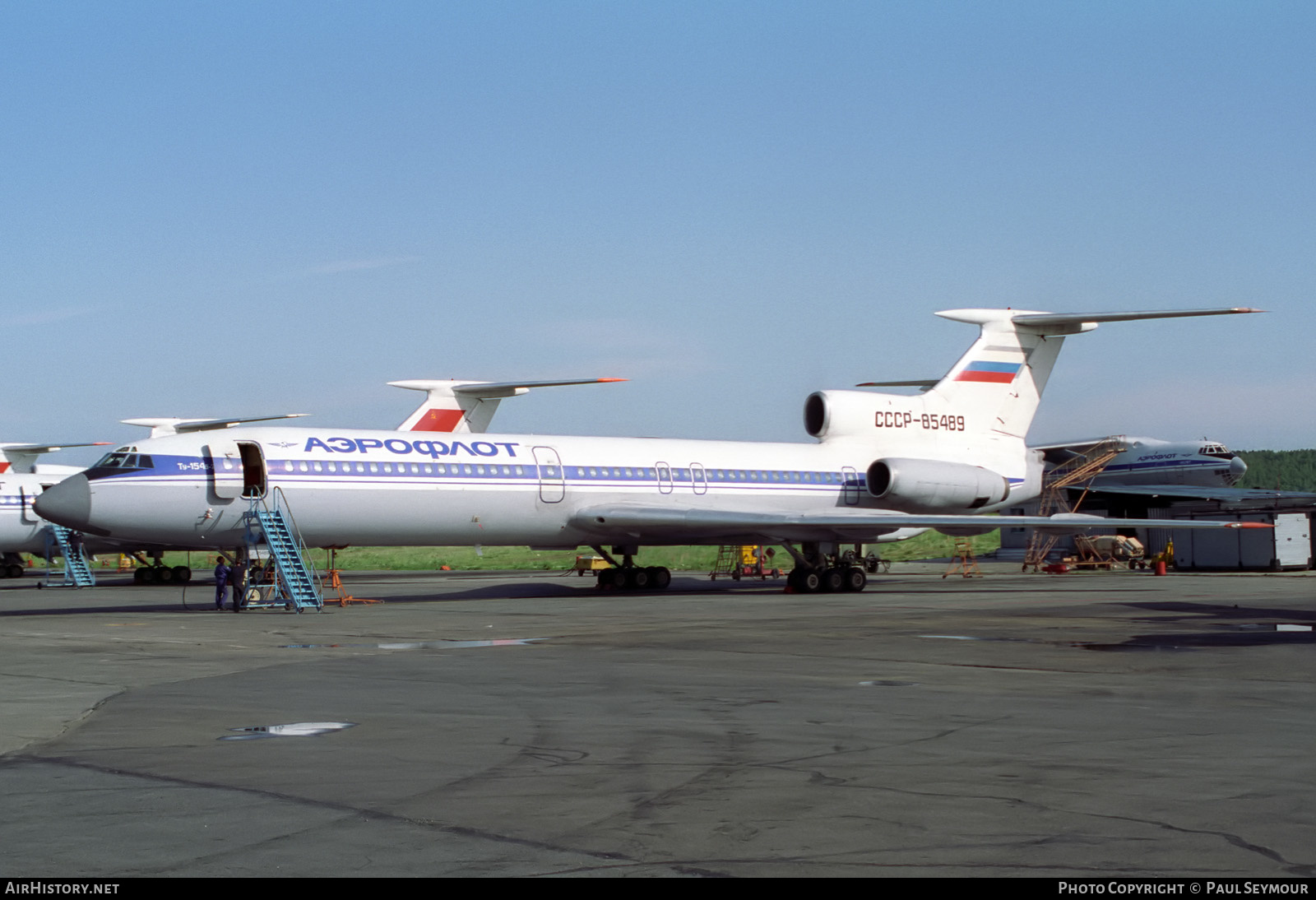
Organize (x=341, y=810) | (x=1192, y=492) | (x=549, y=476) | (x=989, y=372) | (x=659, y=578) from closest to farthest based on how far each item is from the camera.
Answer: (x=341, y=810) < (x=549, y=476) < (x=659, y=578) < (x=989, y=372) < (x=1192, y=492)

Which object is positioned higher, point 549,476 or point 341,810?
point 549,476

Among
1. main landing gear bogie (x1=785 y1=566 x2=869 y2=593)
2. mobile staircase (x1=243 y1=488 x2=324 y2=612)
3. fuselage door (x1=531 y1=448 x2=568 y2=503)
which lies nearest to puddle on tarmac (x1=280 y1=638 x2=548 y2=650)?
mobile staircase (x1=243 y1=488 x2=324 y2=612)

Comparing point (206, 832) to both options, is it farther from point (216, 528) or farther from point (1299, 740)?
point (216, 528)

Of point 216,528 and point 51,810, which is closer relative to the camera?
point 51,810

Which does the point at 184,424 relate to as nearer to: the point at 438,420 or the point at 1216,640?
the point at 438,420

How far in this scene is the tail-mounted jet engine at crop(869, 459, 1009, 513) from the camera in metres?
34.0

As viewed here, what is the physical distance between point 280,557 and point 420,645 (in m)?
9.69

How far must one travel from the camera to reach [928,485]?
34062mm

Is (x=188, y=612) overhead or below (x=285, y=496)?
below

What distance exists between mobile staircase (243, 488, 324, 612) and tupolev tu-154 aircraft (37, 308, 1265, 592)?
26 cm

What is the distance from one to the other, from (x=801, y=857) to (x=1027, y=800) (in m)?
1.66

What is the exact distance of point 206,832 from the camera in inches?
243

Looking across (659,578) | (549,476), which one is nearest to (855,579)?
(659,578)
